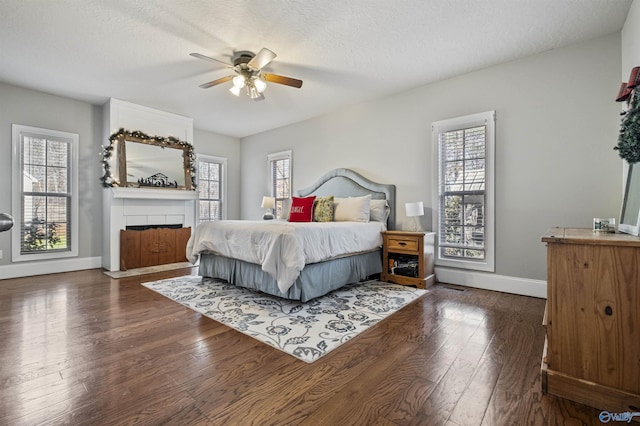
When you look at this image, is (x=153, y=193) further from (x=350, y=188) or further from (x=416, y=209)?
(x=416, y=209)

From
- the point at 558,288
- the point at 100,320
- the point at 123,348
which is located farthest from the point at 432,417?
the point at 100,320

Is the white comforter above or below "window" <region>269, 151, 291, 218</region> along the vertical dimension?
below

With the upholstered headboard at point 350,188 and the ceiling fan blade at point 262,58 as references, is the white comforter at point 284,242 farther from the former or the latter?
the ceiling fan blade at point 262,58

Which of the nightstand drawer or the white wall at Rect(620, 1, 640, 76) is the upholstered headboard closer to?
the nightstand drawer

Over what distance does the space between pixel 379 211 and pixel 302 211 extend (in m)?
1.20

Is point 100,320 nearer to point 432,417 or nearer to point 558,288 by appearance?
point 432,417

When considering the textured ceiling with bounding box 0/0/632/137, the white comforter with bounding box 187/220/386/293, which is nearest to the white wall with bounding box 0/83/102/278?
the textured ceiling with bounding box 0/0/632/137

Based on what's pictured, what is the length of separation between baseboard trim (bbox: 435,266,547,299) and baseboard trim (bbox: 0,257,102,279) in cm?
573

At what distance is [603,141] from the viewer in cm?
298

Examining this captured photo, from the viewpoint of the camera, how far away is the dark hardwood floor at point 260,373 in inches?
55.3

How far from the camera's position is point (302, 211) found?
4570mm

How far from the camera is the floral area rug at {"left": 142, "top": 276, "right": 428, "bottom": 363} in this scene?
222 cm

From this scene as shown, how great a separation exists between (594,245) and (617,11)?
2.64m

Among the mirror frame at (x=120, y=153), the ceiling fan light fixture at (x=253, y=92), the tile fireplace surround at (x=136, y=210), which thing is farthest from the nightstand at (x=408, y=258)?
the mirror frame at (x=120, y=153)
